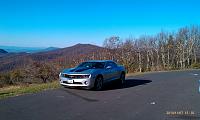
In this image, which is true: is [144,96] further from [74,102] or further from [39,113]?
[39,113]

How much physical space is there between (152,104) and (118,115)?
2485mm

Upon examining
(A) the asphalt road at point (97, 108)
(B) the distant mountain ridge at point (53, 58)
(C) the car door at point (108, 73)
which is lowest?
(A) the asphalt road at point (97, 108)

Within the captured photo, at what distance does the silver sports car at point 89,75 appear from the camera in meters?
13.7

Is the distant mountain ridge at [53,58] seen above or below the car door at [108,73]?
above

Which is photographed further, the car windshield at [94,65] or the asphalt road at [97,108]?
the car windshield at [94,65]

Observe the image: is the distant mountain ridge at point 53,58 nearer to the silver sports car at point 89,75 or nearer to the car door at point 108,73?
the car door at point 108,73

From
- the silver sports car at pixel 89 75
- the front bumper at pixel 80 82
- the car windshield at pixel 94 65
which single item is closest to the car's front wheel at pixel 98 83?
the silver sports car at pixel 89 75

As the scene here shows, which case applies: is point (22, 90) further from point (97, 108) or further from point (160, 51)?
point (160, 51)

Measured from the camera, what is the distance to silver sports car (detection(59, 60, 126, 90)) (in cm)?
1366

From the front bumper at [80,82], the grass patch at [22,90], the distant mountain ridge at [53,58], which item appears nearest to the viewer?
the grass patch at [22,90]

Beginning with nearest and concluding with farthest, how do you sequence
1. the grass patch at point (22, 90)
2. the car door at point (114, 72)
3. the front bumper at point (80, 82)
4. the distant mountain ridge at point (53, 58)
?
1. the grass patch at point (22, 90)
2. the front bumper at point (80, 82)
3. the car door at point (114, 72)
4. the distant mountain ridge at point (53, 58)

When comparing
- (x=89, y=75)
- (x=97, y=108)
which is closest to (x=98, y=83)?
(x=89, y=75)

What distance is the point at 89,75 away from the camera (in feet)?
44.9

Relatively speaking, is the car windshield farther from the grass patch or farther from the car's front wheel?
the grass patch
